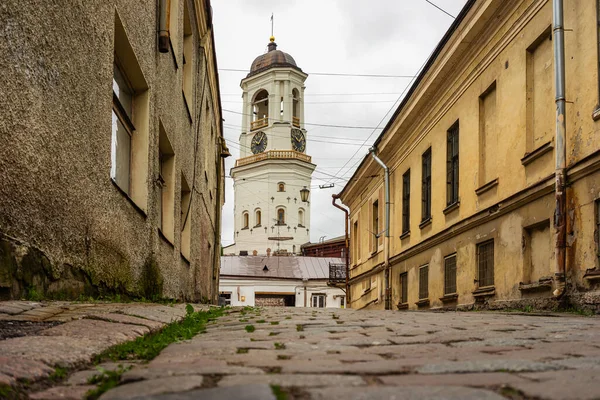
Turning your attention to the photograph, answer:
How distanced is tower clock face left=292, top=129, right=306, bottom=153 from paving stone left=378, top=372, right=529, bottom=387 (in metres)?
55.0

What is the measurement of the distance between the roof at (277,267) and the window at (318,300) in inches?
52.2

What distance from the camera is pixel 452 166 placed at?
1477 cm

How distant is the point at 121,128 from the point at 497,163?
257 inches

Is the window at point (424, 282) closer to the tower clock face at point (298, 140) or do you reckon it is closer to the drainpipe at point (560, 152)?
Answer: the drainpipe at point (560, 152)

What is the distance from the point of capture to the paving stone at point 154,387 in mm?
2189

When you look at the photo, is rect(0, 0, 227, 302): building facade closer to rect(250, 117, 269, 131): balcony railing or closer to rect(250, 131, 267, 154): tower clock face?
rect(250, 117, 269, 131): balcony railing

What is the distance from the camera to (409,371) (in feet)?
8.95

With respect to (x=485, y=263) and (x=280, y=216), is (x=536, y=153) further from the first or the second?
(x=280, y=216)

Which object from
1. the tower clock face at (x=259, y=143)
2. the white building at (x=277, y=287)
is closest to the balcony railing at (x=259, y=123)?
the tower clock face at (x=259, y=143)

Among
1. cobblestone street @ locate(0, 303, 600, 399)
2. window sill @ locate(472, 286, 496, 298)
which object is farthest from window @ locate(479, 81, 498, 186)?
cobblestone street @ locate(0, 303, 600, 399)

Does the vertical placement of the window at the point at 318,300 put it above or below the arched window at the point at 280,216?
below

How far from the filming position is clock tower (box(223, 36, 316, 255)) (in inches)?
2238

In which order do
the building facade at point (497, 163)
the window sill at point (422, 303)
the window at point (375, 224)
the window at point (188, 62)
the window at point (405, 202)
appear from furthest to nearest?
the window at point (375, 224)
the window at point (405, 202)
the window sill at point (422, 303)
the window at point (188, 62)
the building facade at point (497, 163)

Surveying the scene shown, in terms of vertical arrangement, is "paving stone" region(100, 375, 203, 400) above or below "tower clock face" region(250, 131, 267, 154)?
below
